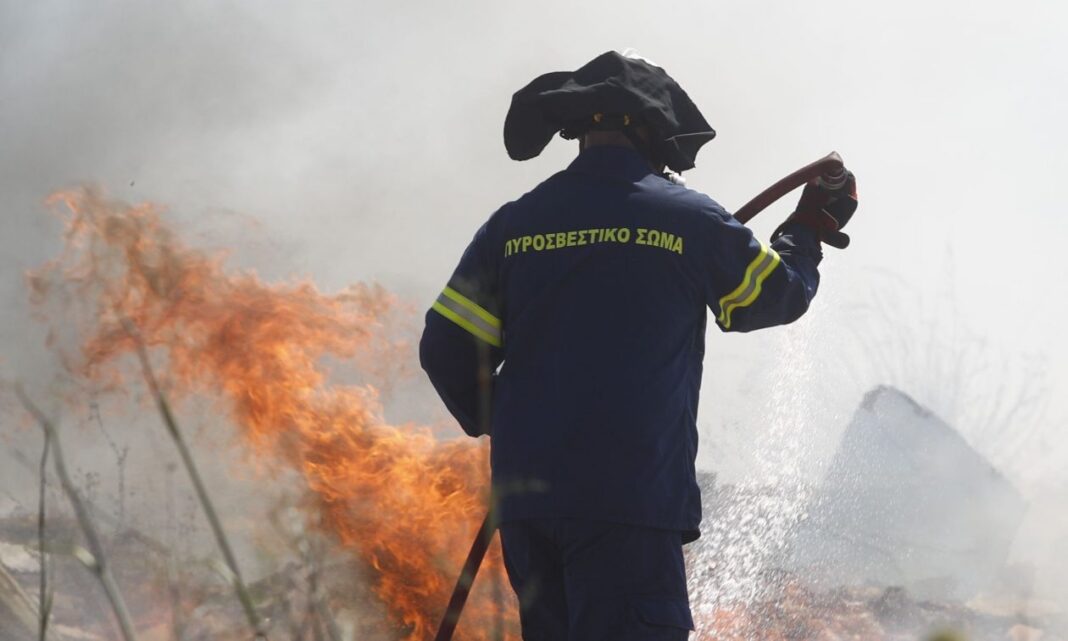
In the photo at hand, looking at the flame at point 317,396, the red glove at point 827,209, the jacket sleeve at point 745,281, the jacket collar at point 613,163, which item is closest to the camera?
the jacket sleeve at point 745,281

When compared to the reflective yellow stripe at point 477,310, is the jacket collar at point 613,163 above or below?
above

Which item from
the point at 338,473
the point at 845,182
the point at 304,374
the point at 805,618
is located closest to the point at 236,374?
the point at 304,374

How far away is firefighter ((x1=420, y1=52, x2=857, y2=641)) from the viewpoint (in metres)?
2.41

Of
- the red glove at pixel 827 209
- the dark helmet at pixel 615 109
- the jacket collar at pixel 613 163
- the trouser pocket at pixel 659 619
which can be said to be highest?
the dark helmet at pixel 615 109

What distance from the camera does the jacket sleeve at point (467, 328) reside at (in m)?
2.69

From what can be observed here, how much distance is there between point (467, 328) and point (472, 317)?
1.2 inches

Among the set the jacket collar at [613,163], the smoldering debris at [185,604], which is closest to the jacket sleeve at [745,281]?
the jacket collar at [613,163]

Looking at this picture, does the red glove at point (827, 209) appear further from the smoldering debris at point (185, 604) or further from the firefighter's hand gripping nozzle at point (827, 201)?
the smoldering debris at point (185, 604)

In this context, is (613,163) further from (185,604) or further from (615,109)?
(185,604)

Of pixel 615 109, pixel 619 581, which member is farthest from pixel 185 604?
pixel 615 109

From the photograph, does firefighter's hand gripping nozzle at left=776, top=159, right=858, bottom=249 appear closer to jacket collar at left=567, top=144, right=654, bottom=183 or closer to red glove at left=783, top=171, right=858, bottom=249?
red glove at left=783, top=171, right=858, bottom=249

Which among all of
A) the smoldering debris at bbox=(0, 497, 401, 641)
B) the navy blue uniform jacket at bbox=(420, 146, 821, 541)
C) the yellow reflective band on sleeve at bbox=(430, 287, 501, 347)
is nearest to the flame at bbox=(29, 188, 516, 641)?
the smoldering debris at bbox=(0, 497, 401, 641)

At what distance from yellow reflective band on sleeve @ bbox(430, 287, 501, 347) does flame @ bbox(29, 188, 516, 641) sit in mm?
2085

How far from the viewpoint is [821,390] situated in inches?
312
